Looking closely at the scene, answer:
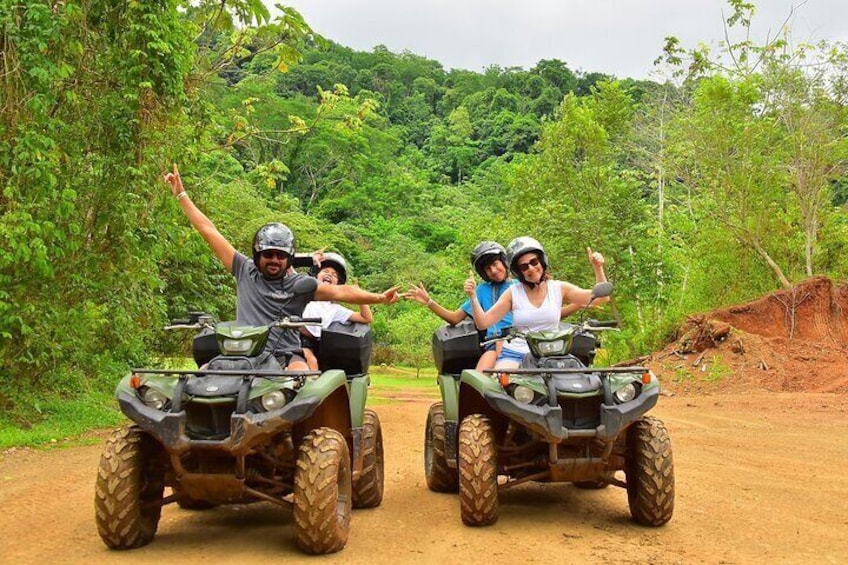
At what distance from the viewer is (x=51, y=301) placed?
9391 mm

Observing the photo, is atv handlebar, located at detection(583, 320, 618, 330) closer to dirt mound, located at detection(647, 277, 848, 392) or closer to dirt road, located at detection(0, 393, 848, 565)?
dirt road, located at detection(0, 393, 848, 565)

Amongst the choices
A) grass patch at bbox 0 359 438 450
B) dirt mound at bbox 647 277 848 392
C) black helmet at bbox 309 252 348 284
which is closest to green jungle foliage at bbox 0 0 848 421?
grass patch at bbox 0 359 438 450

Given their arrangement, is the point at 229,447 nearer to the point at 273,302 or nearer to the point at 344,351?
the point at 273,302

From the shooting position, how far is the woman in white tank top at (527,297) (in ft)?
20.0

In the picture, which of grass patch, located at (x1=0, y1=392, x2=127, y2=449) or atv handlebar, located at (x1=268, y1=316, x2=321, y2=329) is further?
grass patch, located at (x1=0, y1=392, x2=127, y2=449)

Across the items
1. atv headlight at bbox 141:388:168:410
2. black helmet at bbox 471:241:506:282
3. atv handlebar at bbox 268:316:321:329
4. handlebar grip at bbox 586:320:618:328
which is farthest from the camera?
black helmet at bbox 471:241:506:282

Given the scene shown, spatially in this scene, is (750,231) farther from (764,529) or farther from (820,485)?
(764,529)

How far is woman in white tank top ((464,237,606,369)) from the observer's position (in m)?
6.08

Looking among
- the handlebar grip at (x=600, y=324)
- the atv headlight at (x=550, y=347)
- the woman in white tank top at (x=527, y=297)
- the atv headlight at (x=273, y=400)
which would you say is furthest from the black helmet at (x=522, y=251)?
the atv headlight at (x=273, y=400)

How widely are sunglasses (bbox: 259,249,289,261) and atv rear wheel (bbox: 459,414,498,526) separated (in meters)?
1.60

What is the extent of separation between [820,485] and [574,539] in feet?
9.70

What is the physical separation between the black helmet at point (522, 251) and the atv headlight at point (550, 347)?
2.94ft

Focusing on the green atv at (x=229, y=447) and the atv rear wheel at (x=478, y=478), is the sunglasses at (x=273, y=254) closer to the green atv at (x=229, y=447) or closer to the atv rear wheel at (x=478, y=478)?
the green atv at (x=229, y=447)

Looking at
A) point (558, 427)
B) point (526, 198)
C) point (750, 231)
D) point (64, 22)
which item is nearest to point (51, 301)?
point (64, 22)
